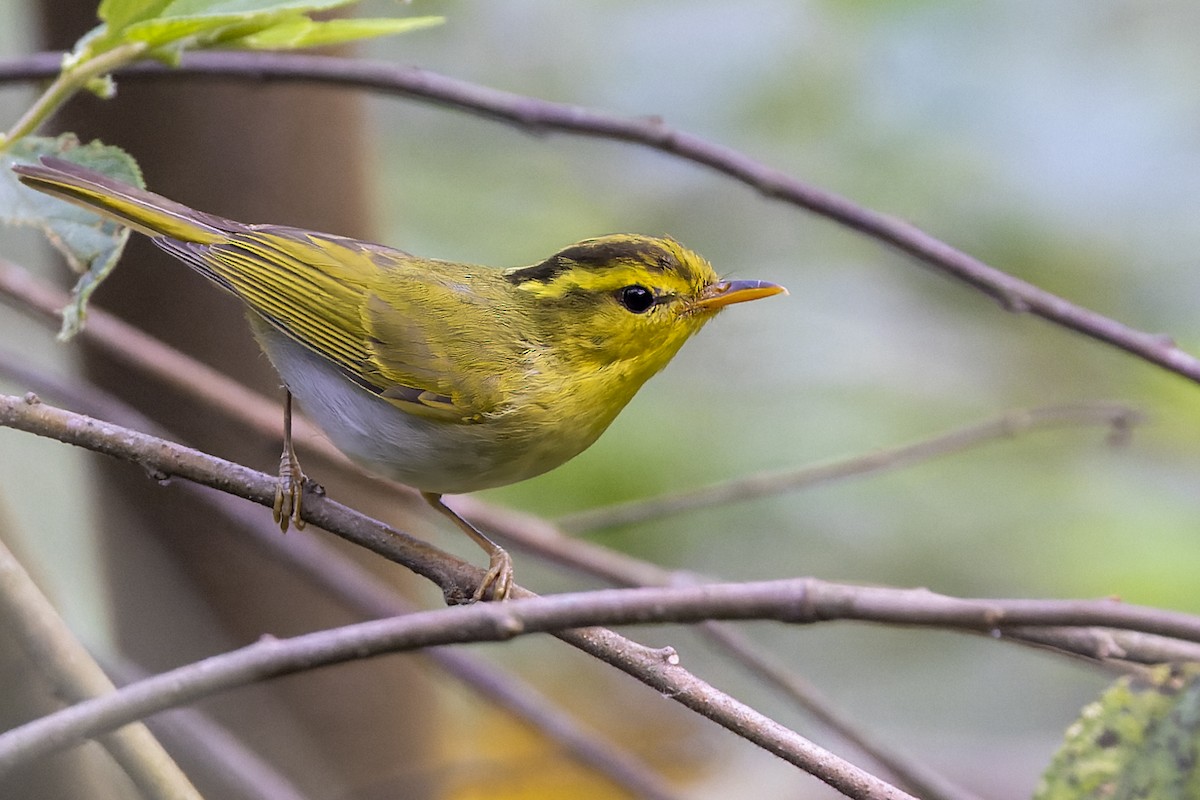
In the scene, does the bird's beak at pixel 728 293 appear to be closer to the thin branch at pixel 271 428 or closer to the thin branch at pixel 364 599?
the thin branch at pixel 271 428

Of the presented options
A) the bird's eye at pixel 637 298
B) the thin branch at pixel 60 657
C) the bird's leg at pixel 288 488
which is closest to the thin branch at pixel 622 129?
the bird's eye at pixel 637 298

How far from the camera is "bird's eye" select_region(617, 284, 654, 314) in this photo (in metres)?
2.60

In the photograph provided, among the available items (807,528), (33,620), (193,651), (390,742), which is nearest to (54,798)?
(33,620)

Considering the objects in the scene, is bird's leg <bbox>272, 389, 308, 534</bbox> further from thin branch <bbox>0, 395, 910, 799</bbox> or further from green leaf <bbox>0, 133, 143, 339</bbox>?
green leaf <bbox>0, 133, 143, 339</bbox>

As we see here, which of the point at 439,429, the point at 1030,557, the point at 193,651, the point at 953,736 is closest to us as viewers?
the point at 439,429

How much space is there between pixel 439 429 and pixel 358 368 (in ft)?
0.81

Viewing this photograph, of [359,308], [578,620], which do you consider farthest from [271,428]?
[578,620]

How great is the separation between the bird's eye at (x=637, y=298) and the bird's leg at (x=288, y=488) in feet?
2.37

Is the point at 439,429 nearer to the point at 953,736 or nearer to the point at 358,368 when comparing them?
the point at 358,368

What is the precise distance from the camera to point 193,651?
2936 millimetres

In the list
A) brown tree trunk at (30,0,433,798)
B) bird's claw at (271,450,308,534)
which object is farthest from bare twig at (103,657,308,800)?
brown tree trunk at (30,0,433,798)

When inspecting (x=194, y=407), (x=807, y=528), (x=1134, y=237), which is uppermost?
(x=1134, y=237)

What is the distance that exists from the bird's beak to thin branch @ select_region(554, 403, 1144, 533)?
0.53m

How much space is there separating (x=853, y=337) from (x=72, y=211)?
2.64 m
